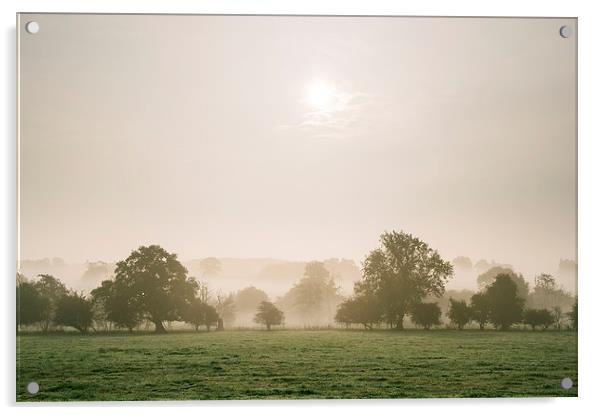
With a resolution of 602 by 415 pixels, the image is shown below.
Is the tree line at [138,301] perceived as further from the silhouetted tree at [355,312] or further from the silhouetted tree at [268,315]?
the silhouetted tree at [355,312]

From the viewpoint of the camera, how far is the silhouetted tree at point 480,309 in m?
4.94

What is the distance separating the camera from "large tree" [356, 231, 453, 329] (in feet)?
16.0

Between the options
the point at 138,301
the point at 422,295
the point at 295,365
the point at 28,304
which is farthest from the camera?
the point at 422,295

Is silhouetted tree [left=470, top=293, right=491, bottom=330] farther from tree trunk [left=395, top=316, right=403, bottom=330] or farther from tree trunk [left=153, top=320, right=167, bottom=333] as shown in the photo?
tree trunk [left=153, top=320, right=167, bottom=333]

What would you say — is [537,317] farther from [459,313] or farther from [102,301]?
[102,301]

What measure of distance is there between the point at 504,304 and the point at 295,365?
5.07 ft

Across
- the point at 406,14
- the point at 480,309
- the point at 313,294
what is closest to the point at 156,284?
the point at 313,294

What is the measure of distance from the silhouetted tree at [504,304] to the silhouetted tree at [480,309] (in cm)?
3

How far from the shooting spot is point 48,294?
471 cm

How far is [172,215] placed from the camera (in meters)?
4.82

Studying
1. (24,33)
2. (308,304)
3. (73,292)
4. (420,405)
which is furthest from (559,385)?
(24,33)

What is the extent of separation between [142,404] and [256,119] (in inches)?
82.3

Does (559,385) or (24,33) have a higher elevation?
(24,33)

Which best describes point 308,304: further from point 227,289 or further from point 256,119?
point 256,119
